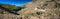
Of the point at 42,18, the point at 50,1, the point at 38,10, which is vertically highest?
the point at 50,1

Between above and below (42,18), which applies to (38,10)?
above

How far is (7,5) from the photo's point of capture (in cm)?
164

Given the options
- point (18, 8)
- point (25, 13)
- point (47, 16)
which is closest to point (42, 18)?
point (47, 16)

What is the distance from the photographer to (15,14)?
65.3 inches

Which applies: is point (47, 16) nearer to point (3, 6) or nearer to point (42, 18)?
point (42, 18)

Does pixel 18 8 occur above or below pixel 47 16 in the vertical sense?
above

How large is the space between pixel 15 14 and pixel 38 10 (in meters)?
0.32

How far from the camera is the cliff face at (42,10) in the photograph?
1.64 metres

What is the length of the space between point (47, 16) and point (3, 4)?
23.8 inches

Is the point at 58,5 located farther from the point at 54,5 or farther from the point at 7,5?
the point at 7,5

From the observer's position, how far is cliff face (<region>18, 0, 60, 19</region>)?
1640 millimetres

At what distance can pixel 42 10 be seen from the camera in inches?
66.0

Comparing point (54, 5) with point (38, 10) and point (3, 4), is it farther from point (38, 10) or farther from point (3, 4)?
point (3, 4)

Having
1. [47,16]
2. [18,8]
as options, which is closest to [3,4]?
[18,8]
